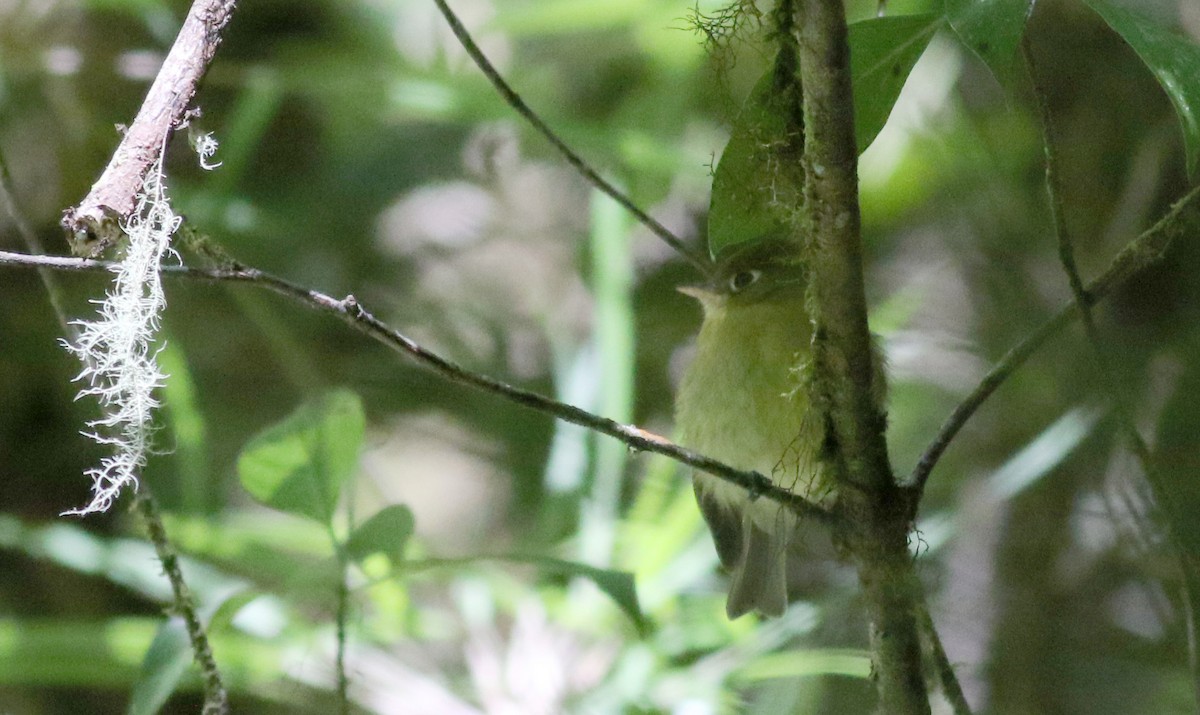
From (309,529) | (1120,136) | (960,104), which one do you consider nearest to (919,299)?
(960,104)

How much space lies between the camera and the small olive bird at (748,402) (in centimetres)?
226

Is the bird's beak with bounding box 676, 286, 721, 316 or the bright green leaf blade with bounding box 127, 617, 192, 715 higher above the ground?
the bird's beak with bounding box 676, 286, 721, 316

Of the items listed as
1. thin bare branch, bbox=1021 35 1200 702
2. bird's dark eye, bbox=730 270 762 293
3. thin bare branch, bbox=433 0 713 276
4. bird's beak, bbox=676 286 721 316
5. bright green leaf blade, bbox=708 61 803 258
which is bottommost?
thin bare branch, bbox=1021 35 1200 702

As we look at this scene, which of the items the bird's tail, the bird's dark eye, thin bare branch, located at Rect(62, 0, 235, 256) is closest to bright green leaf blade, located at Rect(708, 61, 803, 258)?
thin bare branch, located at Rect(62, 0, 235, 256)

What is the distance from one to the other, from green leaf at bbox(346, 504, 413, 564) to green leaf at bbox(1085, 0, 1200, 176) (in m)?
1.12

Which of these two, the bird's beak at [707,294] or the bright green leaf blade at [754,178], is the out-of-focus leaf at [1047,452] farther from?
the bird's beak at [707,294]

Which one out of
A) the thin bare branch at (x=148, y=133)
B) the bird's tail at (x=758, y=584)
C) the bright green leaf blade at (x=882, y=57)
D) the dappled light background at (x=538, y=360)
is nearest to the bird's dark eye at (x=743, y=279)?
the dappled light background at (x=538, y=360)

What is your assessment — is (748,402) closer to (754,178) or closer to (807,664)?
(807,664)

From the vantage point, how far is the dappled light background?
74.5 inches

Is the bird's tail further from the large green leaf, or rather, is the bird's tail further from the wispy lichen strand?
the wispy lichen strand

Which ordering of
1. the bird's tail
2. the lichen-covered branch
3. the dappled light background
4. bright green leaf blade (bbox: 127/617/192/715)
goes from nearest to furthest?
the lichen-covered branch, bright green leaf blade (bbox: 127/617/192/715), the dappled light background, the bird's tail

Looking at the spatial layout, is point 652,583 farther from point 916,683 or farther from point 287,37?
point 287,37

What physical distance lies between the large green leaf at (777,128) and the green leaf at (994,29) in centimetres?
12

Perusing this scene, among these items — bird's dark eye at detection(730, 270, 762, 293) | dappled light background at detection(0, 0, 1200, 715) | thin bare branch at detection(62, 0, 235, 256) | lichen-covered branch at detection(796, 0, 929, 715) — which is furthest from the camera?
bird's dark eye at detection(730, 270, 762, 293)
